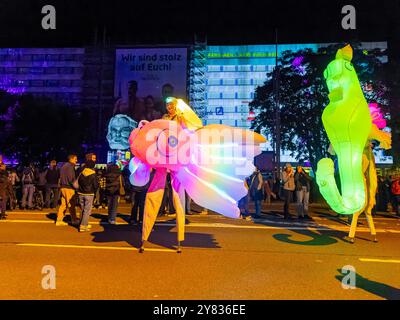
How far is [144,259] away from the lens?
5754 millimetres

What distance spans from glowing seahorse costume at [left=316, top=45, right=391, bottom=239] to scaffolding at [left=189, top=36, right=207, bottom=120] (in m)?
48.8

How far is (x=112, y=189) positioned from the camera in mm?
9766

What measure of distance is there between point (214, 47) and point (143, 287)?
8596cm

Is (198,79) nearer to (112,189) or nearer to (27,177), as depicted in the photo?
(27,177)

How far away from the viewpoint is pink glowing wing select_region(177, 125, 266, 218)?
18.2ft

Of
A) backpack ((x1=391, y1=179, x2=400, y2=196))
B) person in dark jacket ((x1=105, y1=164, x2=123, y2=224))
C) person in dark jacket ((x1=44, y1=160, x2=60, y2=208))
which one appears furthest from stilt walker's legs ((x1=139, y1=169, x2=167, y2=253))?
backpack ((x1=391, y1=179, x2=400, y2=196))

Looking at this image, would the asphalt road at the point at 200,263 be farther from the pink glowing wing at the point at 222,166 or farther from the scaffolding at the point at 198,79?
the scaffolding at the point at 198,79

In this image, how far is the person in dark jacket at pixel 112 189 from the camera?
31.8 feet

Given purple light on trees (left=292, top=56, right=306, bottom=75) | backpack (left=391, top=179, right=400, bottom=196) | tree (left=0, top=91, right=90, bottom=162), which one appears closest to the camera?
backpack (left=391, top=179, right=400, bottom=196)

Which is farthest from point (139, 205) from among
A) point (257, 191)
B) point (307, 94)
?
point (307, 94)

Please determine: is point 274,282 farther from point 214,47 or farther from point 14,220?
point 214,47

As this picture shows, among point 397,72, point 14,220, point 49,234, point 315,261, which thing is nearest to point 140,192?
point 49,234

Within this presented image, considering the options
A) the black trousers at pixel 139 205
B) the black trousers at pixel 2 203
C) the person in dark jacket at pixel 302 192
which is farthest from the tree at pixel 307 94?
the black trousers at pixel 2 203

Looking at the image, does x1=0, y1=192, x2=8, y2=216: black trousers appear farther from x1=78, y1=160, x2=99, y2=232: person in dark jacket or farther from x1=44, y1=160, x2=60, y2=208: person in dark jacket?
x1=78, y1=160, x2=99, y2=232: person in dark jacket
